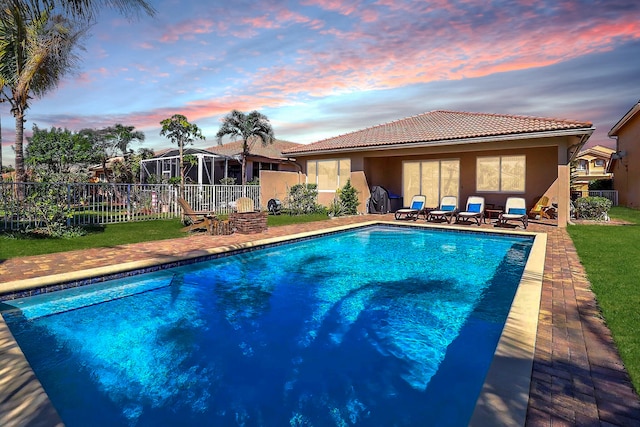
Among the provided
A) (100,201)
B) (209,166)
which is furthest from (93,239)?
(209,166)

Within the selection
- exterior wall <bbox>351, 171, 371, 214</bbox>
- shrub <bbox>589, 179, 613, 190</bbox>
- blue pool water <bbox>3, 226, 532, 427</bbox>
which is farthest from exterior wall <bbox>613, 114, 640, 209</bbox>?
blue pool water <bbox>3, 226, 532, 427</bbox>

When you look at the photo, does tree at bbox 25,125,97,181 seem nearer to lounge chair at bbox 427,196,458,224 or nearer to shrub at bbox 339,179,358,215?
shrub at bbox 339,179,358,215

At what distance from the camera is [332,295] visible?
6.31 metres

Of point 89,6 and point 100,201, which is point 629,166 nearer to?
point 89,6

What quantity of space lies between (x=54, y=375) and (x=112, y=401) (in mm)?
926

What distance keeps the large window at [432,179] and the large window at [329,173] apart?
3213mm

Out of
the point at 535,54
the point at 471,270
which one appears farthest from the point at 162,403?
the point at 535,54

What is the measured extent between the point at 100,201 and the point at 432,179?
1484cm

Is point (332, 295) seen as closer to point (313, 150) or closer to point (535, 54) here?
point (535, 54)

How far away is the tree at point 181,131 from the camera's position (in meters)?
14.3

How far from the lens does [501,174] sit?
650 inches

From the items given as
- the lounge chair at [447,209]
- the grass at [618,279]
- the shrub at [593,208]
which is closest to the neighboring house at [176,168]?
the lounge chair at [447,209]

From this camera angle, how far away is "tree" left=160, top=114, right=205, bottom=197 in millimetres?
14297

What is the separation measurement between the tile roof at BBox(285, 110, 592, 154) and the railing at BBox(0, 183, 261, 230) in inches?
221
